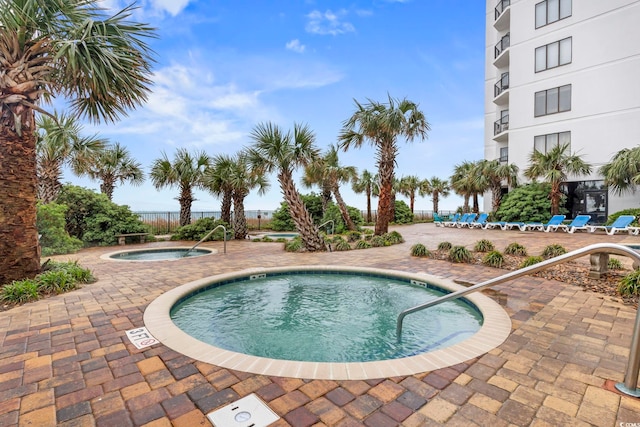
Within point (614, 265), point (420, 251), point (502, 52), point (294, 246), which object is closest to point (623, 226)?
point (614, 265)

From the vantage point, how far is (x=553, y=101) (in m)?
18.8

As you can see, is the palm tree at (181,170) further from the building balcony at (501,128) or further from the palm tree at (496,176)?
the building balcony at (501,128)

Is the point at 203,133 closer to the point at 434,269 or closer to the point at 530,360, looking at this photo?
the point at 434,269

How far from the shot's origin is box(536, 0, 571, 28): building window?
18.3m

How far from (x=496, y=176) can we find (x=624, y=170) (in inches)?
274

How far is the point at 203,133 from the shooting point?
15430mm

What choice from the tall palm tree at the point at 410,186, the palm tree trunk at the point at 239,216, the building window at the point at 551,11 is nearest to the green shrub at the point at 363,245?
the palm tree trunk at the point at 239,216

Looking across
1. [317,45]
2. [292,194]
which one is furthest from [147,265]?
[317,45]

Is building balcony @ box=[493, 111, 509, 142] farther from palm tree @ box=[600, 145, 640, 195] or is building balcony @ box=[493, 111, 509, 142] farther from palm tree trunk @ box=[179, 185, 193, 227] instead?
palm tree trunk @ box=[179, 185, 193, 227]

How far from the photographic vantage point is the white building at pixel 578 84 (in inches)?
639

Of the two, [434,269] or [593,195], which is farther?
[593,195]

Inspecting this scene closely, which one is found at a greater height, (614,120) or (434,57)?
(434,57)

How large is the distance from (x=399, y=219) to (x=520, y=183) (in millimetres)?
10294

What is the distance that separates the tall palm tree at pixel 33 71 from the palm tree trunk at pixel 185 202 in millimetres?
10944
